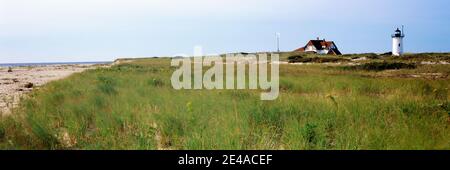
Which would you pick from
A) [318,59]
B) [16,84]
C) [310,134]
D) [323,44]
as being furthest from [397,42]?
[310,134]

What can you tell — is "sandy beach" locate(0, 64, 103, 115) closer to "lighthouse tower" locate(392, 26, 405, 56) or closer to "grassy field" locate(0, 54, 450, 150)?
"grassy field" locate(0, 54, 450, 150)

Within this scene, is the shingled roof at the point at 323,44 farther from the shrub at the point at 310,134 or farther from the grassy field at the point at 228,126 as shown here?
the shrub at the point at 310,134

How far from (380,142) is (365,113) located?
6.31 feet

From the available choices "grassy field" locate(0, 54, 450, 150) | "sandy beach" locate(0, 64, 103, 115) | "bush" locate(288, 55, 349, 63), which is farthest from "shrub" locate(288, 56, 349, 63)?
"grassy field" locate(0, 54, 450, 150)

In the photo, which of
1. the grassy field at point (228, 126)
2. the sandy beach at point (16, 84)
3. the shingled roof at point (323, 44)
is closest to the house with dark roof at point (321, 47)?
the shingled roof at point (323, 44)

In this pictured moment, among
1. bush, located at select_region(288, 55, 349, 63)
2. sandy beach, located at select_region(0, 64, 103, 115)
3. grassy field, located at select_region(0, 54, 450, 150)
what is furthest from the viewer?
bush, located at select_region(288, 55, 349, 63)

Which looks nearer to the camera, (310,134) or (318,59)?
(310,134)

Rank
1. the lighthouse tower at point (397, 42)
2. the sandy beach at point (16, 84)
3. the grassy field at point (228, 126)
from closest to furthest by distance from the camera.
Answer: the grassy field at point (228, 126) < the sandy beach at point (16, 84) < the lighthouse tower at point (397, 42)
